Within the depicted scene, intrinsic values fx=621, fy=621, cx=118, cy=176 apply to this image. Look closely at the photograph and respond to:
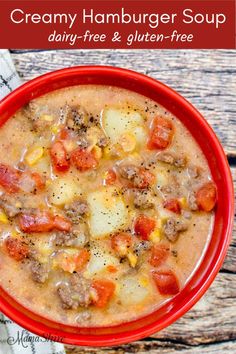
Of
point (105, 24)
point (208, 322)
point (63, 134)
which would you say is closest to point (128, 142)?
point (63, 134)

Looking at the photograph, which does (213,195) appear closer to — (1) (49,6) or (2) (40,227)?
(2) (40,227)

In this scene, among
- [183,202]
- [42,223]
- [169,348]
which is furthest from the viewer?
[169,348]

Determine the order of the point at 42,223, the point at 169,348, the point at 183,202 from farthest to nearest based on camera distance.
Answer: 1. the point at 169,348
2. the point at 183,202
3. the point at 42,223

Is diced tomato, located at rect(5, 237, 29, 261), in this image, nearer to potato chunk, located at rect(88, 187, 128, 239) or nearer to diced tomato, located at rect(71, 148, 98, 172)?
potato chunk, located at rect(88, 187, 128, 239)

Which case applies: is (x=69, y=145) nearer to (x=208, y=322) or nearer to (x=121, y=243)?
(x=121, y=243)

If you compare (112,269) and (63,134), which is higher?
(63,134)

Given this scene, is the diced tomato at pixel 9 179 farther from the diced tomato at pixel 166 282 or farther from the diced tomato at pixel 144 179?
the diced tomato at pixel 166 282

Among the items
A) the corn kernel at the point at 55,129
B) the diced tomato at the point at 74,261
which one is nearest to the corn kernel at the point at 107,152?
the corn kernel at the point at 55,129
